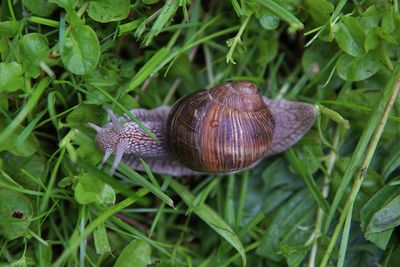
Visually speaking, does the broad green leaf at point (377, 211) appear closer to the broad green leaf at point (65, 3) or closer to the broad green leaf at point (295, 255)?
the broad green leaf at point (295, 255)

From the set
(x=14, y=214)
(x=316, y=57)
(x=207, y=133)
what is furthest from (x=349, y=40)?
(x=14, y=214)

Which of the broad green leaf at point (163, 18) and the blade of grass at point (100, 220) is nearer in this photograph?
the blade of grass at point (100, 220)

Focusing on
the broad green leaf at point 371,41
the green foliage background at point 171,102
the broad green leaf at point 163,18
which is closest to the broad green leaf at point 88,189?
the green foliage background at point 171,102

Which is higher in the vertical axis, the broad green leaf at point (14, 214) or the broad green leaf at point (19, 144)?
the broad green leaf at point (19, 144)

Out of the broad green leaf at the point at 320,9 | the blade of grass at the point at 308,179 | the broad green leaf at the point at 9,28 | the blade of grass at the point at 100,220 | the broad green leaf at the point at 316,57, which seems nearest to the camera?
the blade of grass at the point at 100,220

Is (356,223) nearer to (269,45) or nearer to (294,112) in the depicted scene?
(294,112)

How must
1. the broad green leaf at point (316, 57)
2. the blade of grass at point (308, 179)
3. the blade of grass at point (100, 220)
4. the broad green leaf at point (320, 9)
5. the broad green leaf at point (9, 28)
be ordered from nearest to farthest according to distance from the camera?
the blade of grass at point (100, 220) < the broad green leaf at point (9, 28) < the broad green leaf at point (320, 9) < the blade of grass at point (308, 179) < the broad green leaf at point (316, 57)

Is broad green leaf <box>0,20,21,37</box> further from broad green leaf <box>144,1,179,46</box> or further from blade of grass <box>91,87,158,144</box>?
broad green leaf <box>144,1,179,46</box>
